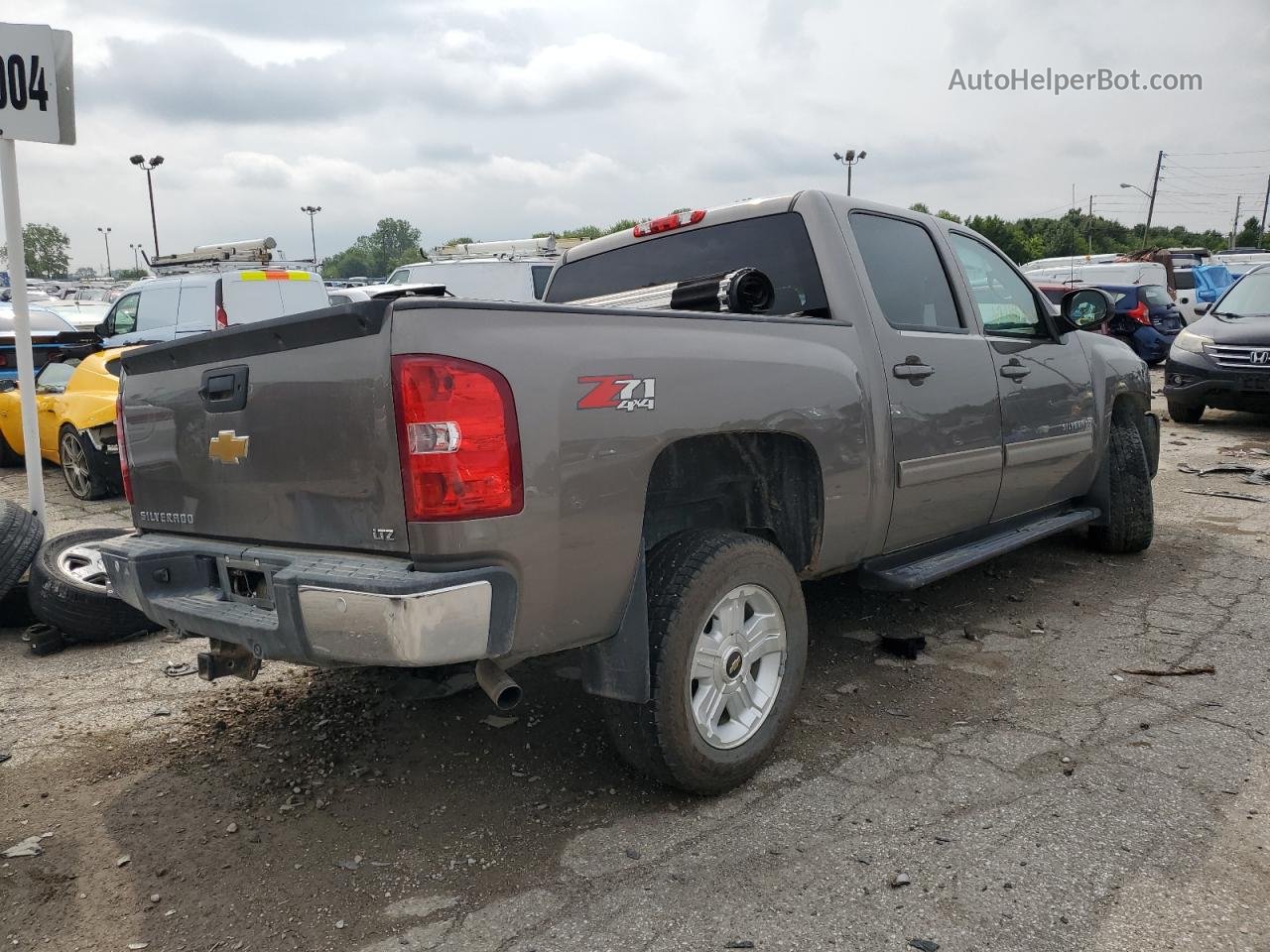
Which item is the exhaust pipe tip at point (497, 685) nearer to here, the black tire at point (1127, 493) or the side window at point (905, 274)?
the side window at point (905, 274)

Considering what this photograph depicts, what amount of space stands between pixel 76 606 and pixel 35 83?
10.3 ft

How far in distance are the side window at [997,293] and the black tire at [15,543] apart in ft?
15.7

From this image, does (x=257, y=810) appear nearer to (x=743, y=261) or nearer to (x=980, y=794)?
(x=980, y=794)

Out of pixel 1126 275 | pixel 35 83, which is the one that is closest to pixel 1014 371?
pixel 35 83

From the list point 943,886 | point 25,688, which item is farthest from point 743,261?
point 25,688

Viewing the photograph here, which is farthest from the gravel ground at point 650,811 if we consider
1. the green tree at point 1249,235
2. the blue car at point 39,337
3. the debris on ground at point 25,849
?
the green tree at point 1249,235

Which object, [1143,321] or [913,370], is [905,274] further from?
[1143,321]

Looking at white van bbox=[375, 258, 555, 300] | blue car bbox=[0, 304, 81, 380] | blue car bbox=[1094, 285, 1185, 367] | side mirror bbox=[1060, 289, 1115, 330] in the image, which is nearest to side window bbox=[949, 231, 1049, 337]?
side mirror bbox=[1060, 289, 1115, 330]

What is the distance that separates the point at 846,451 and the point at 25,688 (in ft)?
12.0

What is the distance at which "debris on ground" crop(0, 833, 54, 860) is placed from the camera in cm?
287

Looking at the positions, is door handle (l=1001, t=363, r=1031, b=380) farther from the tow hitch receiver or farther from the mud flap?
the tow hitch receiver

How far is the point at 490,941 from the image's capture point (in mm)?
2400

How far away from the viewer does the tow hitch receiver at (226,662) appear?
314 centimetres

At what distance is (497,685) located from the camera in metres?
2.62
